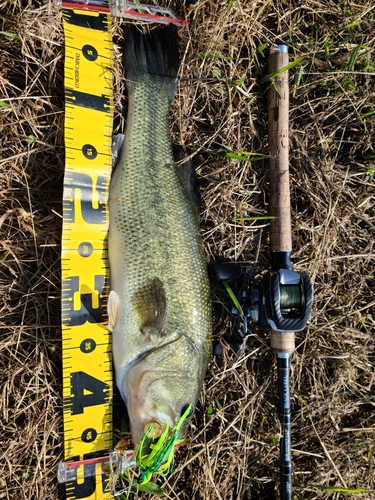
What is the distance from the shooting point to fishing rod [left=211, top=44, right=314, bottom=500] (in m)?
2.51

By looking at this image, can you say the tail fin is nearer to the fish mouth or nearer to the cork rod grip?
the cork rod grip

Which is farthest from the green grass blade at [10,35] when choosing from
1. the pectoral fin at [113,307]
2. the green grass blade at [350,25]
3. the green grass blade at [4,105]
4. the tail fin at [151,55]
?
the green grass blade at [350,25]

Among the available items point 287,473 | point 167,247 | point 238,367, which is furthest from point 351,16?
point 287,473

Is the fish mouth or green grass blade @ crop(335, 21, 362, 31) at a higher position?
green grass blade @ crop(335, 21, 362, 31)

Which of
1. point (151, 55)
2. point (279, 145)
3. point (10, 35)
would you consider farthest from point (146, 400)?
point (10, 35)

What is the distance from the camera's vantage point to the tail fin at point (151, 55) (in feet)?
9.01

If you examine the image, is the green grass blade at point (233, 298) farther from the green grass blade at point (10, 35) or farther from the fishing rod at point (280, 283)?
the green grass blade at point (10, 35)

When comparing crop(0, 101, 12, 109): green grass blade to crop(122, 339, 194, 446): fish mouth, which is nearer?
crop(122, 339, 194, 446): fish mouth

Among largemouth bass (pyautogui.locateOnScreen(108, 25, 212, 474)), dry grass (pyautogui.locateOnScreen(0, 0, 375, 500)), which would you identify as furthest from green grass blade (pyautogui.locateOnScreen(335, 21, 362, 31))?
largemouth bass (pyautogui.locateOnScreen(108, 25, 212, 474))

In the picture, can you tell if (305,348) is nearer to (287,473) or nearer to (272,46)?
(287,473)

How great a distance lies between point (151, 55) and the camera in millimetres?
2764

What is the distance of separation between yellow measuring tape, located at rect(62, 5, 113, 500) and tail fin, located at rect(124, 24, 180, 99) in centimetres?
20

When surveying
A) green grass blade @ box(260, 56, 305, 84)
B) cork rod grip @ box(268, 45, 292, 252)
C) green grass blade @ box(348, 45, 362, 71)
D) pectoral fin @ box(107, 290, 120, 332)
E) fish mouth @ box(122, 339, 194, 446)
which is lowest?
fish mouth @ box(122, 339, 194, 446)

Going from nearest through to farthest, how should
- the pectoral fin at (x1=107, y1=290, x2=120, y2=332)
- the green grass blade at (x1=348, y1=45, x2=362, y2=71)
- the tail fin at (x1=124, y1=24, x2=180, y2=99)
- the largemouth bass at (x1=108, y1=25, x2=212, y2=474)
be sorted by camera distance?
the largemouth bass at (x1=108, y1=25, x2=212, y2=474) < the pectoral fin at (x1=107, y1=290, x2=120, y2=332) < the tail fin at (x1=124, y1=24, x2=180, y2=99) < the green grass blade at (x1=348, y1=45, x2=362, y2=71)
